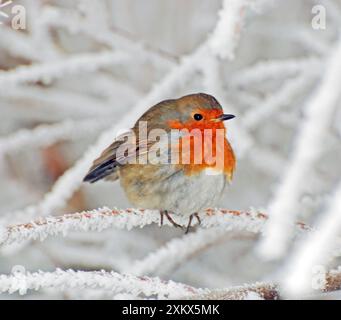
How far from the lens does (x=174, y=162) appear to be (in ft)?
5.55

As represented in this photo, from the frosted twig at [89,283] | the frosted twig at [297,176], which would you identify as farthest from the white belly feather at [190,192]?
the frosted twig at [297,176]

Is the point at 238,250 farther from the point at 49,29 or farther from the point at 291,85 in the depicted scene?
the point at 49,29

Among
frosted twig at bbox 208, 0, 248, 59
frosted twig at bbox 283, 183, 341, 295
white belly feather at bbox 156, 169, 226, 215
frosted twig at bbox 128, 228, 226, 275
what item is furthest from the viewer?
white belly feather at bbox 156, 169, 226, 215

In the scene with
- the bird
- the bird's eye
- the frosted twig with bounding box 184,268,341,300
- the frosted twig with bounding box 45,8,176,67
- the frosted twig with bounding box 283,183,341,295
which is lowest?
the frosted twig with bounding box 283,183,341,295

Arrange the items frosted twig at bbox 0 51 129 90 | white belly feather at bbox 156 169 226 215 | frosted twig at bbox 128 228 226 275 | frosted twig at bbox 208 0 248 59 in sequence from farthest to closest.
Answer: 1. frosted twig at bbox 0 51 129 90
2. white belly feather at bbox 156 169 226 215
3. frosted twig at bbox 128 228 226 275
4. frosted twig at bbox 208 0 248 59

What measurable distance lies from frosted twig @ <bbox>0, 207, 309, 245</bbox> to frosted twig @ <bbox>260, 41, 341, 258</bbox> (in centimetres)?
48

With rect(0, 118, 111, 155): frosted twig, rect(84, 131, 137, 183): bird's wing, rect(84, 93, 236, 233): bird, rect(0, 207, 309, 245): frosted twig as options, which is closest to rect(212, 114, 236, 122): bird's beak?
rect(84, 93, 236, 233): bird

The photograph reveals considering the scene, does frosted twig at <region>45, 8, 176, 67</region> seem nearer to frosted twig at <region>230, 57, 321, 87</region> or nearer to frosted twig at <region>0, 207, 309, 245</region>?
frosted twig at <region>230, 57, 321, 87</region>

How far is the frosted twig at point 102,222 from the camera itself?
3.26ft

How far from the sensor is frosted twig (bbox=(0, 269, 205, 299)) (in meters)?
0.94

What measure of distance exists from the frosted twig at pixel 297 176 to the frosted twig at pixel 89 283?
421mm

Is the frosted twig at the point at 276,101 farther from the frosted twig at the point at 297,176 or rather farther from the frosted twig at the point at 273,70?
the frosted twig at the point at 297,176

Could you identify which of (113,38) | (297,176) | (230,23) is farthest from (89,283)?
(113,38)
